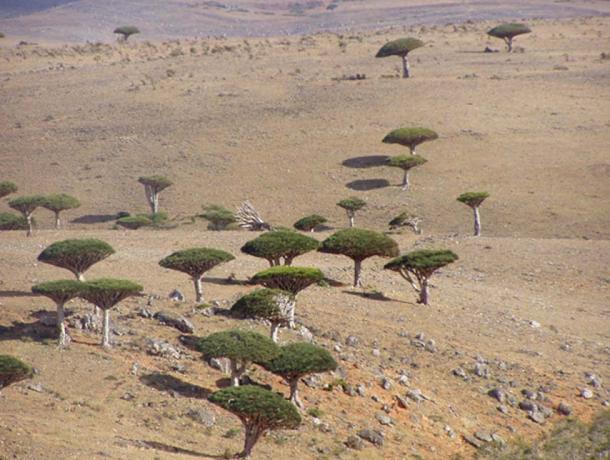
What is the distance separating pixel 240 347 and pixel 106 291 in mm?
4332

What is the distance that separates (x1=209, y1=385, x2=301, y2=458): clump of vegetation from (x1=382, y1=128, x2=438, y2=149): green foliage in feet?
133

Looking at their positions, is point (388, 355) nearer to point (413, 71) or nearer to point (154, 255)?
point (154, 255)

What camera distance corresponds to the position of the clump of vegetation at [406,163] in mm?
61938

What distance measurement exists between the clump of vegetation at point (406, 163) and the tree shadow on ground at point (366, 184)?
45.6 inches

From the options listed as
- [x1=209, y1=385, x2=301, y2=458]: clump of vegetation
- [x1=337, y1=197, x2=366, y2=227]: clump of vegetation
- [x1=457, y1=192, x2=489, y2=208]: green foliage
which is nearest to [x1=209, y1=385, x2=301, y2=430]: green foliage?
[x1=209, y1=385, x2=301, y2=458]: clump of vegetation

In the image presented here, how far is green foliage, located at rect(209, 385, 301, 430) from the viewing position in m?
25.6

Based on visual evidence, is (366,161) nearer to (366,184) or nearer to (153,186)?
(366,184)

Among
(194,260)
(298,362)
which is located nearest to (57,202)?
(194,260)

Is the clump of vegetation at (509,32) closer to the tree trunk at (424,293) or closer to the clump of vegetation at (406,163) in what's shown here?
the clump of vegetation at (406,163)

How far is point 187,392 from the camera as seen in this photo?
29500 millimetres

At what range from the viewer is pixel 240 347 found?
28.4 meters

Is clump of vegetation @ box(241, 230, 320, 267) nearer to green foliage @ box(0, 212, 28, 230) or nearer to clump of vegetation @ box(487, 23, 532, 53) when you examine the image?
green foliage @ box(0, 212, 28, 230)

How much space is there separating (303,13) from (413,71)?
9684cm

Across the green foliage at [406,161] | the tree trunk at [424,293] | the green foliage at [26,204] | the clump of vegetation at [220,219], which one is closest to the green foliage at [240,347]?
the tree trunk at [424,293]
